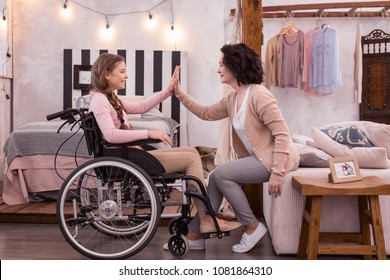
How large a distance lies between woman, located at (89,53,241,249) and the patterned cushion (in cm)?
93

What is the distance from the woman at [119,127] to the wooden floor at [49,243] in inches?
8.5

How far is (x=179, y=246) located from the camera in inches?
109

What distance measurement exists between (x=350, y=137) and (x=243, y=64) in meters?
0.91

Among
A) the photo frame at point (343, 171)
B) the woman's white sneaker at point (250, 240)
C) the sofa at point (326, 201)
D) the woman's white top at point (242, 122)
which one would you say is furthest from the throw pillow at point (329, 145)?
the woman's white sneaker at point (250, 240)

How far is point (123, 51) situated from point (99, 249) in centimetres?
438

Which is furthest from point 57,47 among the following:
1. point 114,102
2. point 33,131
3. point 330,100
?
point 114,102

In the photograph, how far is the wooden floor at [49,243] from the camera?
9.33 ft

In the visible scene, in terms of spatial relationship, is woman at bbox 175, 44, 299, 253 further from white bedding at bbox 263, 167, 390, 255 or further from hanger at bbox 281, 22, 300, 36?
hanger at bbox 281, 22, 300, 36

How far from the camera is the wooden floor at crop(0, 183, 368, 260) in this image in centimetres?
284

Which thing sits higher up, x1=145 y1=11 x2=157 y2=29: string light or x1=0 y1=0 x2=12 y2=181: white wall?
x1=145 y1=11 x2=157 y2=29: string light

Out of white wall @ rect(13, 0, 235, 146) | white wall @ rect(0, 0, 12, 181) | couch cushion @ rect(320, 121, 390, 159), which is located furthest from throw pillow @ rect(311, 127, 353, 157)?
white wall @ rect(0, 0, 12, 181)

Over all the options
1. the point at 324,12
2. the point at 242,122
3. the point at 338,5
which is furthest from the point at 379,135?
the point at 324,12

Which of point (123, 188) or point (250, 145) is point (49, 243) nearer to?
point (123, 188)
